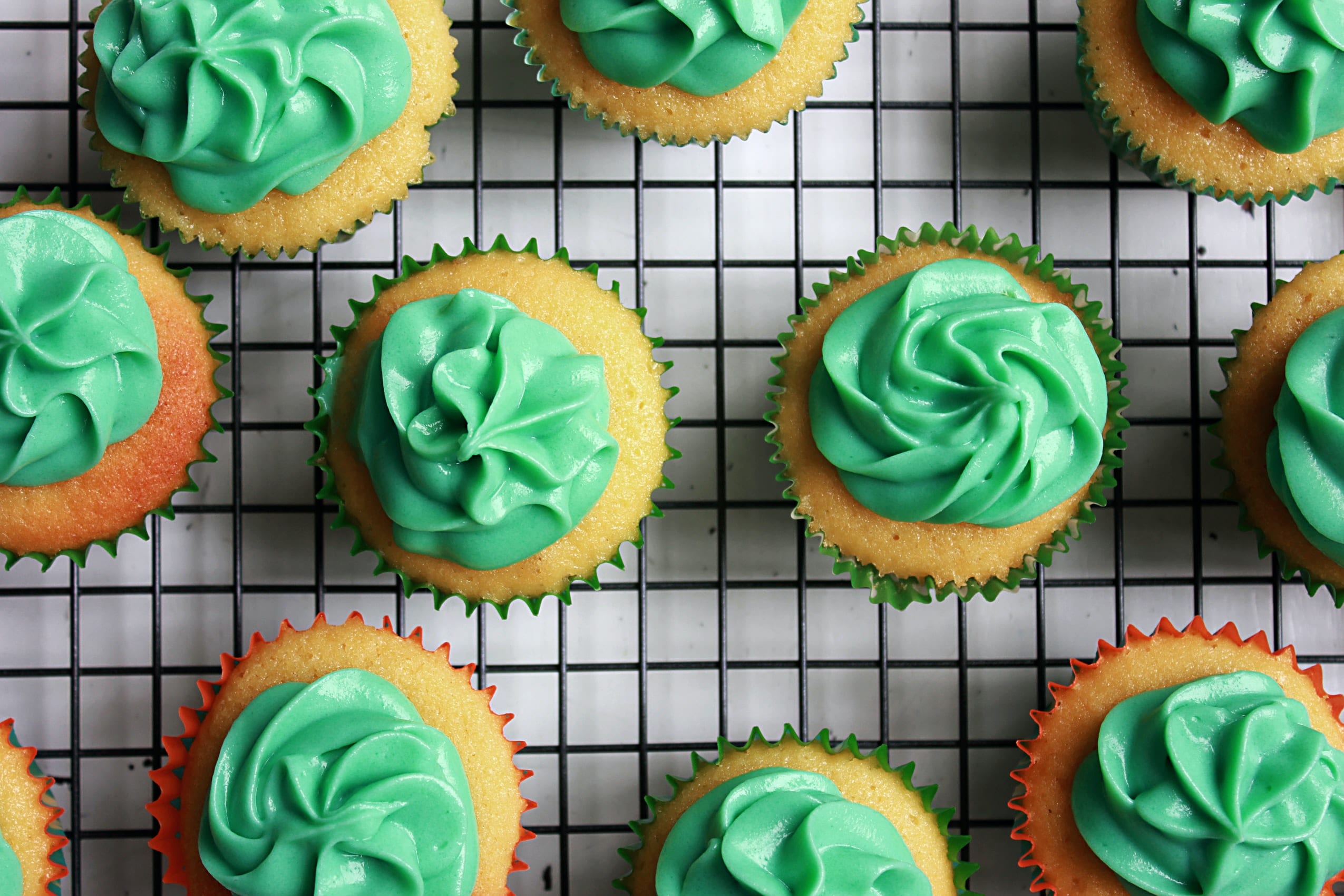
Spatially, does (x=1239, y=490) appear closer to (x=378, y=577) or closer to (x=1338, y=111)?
(x=1338, y=111)

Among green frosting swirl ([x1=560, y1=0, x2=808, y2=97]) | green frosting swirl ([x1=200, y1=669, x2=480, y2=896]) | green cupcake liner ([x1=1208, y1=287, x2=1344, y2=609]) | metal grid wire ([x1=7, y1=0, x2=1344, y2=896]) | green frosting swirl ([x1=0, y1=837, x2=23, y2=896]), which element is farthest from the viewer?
metal grid wire ([x1=7, y1=0, x2=1344, y2=896])

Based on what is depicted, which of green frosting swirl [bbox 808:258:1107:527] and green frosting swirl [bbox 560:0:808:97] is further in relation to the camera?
green frosting swirl [bbox 560:0:808:97]

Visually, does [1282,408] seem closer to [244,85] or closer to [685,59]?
[685,59]

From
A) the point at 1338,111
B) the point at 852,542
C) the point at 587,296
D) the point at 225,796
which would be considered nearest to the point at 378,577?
the point at 225,796

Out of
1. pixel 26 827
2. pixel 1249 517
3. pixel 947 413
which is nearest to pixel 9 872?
pixel 26 827

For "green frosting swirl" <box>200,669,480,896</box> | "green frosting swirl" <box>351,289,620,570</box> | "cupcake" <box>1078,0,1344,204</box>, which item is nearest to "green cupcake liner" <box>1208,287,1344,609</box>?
"cupcake" <box>1078,0,1344,204</box>

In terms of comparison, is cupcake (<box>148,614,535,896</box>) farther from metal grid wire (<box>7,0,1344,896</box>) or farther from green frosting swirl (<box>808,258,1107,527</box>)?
green frosting swirl (<box>808,258,1107,527</box>)
